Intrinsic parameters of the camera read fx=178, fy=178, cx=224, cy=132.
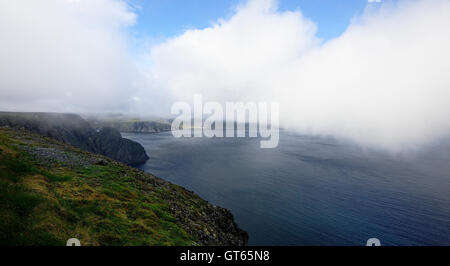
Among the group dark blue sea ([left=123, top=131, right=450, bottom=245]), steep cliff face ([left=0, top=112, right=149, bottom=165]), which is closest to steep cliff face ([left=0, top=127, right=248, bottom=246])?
dark blue sea ([left=123, top=131, right=450, bottom=245])

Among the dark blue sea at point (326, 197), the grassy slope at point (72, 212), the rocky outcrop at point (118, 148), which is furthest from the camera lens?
the rocky outcrop at point (118, 148)

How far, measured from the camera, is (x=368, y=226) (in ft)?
182

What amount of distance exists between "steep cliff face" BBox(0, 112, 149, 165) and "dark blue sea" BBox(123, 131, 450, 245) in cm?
2293

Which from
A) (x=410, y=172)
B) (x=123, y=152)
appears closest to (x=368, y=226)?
(x=410, y=172)

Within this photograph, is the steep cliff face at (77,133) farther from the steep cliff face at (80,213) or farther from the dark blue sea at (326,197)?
the steep cliff face at (80,213)

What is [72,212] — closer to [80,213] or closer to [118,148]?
[80,213]

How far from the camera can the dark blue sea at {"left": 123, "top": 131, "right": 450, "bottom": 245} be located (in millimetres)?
51594

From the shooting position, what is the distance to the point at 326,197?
73.2m

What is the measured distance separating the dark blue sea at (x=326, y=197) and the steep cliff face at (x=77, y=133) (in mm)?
22929

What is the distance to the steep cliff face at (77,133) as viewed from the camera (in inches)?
3647

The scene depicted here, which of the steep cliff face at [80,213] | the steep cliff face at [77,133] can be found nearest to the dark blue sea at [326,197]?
the steep cliff face at [77,133]

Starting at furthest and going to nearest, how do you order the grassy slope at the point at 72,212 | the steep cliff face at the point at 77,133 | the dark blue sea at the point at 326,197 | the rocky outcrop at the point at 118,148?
the rocky outcrop at the point at 118,148, the steep cliff face at the point at 77,133, the dark blue sea at the point at 326,197, the grassy slope at the point at 72,212
